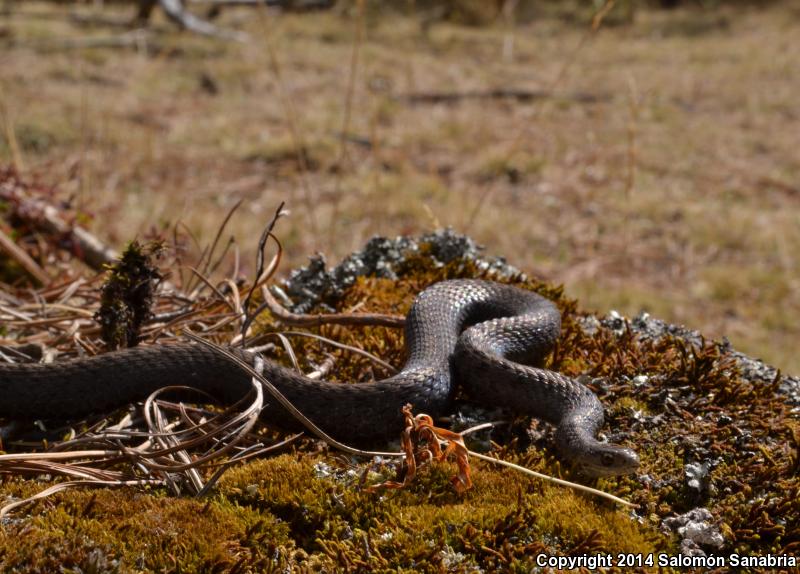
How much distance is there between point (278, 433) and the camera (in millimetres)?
2994

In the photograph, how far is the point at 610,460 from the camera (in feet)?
8.63

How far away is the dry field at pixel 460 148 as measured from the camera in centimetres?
827

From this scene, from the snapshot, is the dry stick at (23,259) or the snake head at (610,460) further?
the dry stick at (23,259)

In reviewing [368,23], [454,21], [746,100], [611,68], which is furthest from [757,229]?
[454,21]

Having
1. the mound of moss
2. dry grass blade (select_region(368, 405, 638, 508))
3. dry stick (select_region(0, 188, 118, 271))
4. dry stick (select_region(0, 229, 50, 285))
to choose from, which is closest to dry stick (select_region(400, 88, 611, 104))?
dry stick (select_region(0, 188, 118, 271))

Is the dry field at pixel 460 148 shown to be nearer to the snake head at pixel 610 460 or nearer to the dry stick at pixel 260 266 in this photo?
the dry stick at pixel 260 266

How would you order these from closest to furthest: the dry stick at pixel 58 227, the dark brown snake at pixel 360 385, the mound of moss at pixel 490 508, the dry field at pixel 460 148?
the mound of moss at pixel 490 508 → the dark brown snake at pixel 360 385 → the dry stick at pixel 58 227 → the dry field at pixel 460 148

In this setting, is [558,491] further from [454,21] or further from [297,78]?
[454,21]

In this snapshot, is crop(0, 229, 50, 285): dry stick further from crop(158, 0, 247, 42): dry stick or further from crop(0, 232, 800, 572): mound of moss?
crop(158, 0, 247, 42): dry stick

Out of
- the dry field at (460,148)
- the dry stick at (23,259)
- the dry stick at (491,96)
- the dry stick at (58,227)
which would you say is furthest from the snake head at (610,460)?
the dry stick at (491,96)

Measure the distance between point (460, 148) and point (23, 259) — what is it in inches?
310

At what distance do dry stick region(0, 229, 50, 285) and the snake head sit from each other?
12.7 ft

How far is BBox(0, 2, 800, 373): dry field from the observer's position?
827cm

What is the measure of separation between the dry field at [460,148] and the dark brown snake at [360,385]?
82.3 inches
